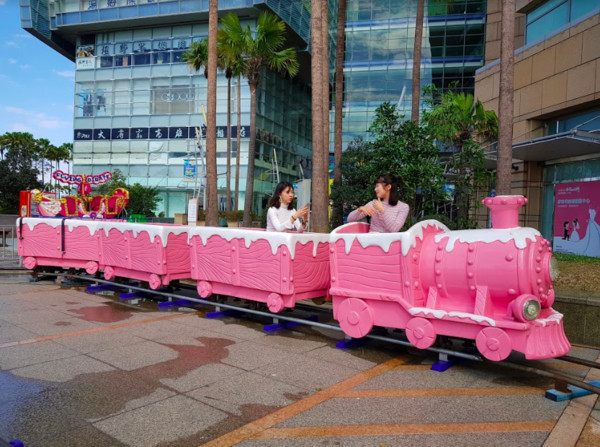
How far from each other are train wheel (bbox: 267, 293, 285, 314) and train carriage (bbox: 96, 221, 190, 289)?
2.66 metres

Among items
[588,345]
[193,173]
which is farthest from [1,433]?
[193,173]

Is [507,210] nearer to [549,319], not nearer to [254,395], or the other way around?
[549,319]

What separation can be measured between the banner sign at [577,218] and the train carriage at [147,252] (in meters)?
11.8

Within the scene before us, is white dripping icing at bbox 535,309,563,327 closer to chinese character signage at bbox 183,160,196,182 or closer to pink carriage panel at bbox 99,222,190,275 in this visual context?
pink carriage panel at bbox 99,222,190,275

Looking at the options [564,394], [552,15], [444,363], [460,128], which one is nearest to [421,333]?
[444,363]

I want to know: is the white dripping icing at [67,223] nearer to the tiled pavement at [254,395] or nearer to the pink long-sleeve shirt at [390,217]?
the tiled pavement at [254,395]

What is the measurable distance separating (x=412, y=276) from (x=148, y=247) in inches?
206

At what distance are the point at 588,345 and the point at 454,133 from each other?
6833 millimetres

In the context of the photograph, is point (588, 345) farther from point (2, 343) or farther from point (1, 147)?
point (1, 147)

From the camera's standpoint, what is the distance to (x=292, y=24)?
123ft

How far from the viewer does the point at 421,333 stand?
4871 millimetres

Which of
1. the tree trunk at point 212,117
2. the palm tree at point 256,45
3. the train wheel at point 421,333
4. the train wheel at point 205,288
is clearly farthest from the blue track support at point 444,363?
the palm tree at point 256,45

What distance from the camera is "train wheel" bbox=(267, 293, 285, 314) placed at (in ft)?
20.6

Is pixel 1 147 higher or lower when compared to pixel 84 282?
higher
